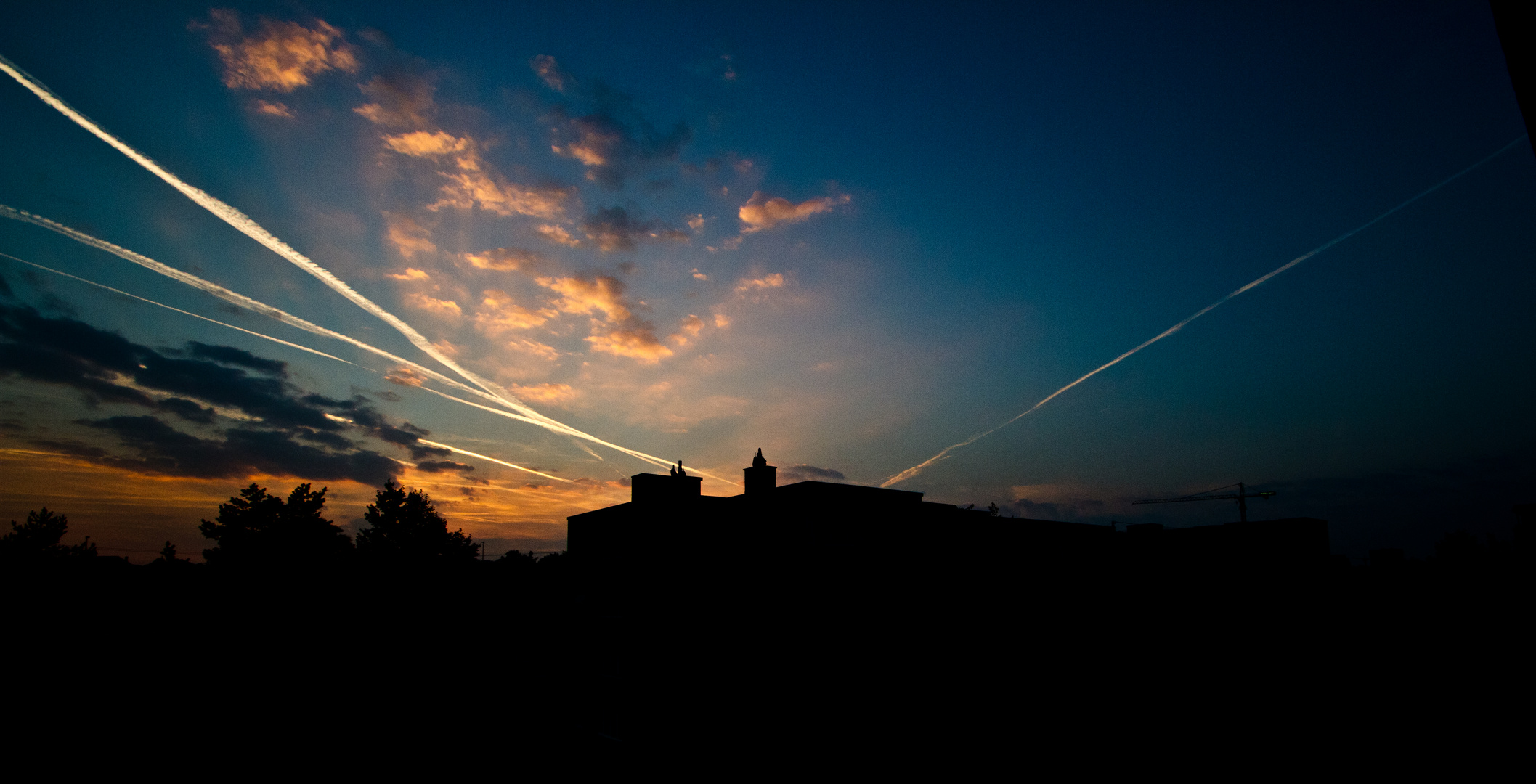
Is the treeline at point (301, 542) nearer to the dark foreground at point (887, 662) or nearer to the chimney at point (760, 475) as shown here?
the dark foreground at point (887, 662)

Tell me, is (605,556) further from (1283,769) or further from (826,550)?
(1283,769)

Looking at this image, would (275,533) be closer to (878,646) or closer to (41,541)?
(41,541)

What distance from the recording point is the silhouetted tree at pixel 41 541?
6588 centimetres

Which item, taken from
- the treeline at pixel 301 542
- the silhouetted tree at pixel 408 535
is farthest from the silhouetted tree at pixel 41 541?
the silhouetted tree at pixel 408 535

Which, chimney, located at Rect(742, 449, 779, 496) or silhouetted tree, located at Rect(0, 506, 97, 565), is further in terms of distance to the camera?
silhouetted tree, located at Rect(0, 506, 97, 565)

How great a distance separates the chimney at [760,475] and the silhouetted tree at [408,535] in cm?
6037

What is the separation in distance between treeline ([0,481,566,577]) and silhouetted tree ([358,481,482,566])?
3.3 inches

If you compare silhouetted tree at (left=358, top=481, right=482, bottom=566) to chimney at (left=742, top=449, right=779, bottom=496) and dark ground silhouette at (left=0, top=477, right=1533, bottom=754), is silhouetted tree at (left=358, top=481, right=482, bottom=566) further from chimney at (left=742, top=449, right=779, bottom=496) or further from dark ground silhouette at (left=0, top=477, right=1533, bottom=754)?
chimney at (left=742, top=449, right=779, bottom=496)

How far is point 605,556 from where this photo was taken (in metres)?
24.4

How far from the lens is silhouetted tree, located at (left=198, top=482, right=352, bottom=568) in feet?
239

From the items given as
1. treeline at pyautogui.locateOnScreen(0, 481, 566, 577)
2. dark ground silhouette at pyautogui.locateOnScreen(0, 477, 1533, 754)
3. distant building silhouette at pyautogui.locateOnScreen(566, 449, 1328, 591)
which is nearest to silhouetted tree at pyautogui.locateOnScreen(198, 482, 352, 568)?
treeline at pyautogui.locateOnScreen(0, 481, 566, 577)

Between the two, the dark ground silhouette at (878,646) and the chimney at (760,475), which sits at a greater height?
the chimney at (760,475)

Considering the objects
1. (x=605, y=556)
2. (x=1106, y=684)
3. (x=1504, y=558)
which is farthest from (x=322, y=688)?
(x=1504, y=558)

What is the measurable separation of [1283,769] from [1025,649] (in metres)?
7.64
